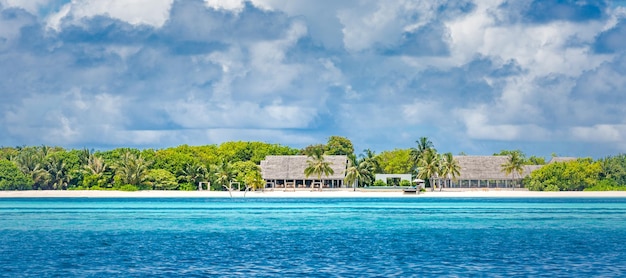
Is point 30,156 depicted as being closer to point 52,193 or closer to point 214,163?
point 52,193

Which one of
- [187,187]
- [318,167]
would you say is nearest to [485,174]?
[318,167]

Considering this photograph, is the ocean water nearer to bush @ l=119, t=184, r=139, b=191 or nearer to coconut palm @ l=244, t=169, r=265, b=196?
bush @ l=119, t=184, r=139, b=191

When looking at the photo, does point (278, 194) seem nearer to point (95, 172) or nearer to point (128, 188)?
point (128, 188)

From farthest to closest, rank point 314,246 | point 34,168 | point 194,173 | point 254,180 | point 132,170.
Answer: point 254,180 → point 194,173 → point 34,168 → point 132,170 → point 314,246

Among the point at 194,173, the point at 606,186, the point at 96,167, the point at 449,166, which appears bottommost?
the point at 606,186

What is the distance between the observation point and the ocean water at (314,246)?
24.1m

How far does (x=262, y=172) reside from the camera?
97.2m

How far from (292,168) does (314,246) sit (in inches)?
2602

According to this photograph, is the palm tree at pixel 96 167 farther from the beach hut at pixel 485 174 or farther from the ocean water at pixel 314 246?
the beach hut at pixel 485 174

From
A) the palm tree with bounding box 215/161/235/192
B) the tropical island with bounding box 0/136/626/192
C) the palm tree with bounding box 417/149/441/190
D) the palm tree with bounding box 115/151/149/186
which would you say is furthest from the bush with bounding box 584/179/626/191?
the palm tree with bounding box 115/151/149/186

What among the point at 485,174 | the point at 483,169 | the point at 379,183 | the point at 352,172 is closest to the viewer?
the point at 352,172

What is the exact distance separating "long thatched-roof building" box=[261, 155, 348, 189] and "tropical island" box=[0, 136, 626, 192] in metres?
0.12

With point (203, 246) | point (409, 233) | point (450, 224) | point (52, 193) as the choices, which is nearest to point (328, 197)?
point (52, 193)

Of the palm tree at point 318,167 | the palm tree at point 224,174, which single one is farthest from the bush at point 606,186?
the palm tree at point 224,174
